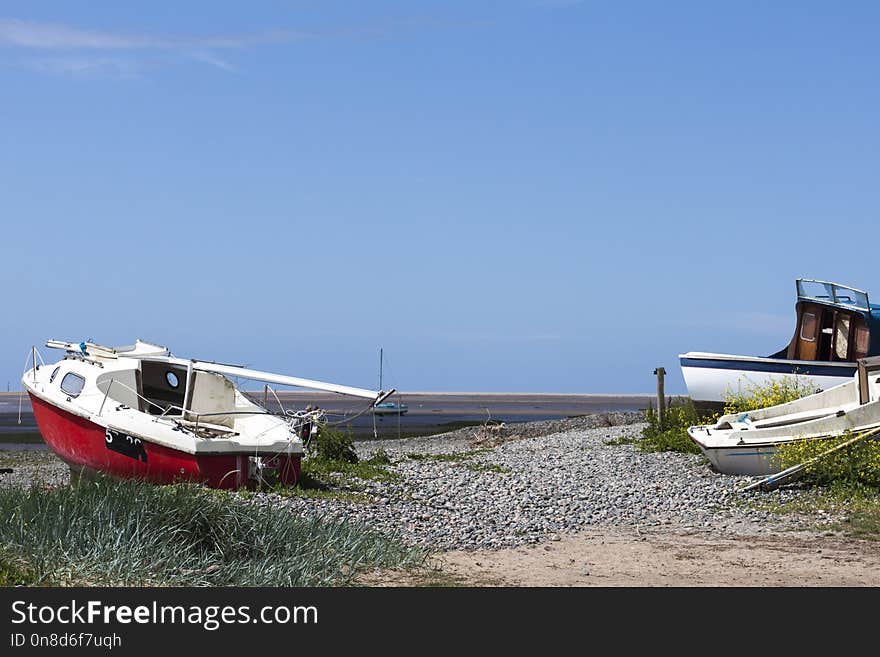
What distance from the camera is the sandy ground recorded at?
11.4 meters

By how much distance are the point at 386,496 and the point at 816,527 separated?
21.7 feet

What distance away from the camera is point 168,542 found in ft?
35.3

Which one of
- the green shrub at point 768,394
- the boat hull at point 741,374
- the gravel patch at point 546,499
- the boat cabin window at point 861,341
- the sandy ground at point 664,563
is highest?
the boat cabin window at point 861,341

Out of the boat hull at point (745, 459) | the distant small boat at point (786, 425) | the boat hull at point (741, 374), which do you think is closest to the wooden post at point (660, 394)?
the boat hull at point (741, 374)

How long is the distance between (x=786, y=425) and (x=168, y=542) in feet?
42.4

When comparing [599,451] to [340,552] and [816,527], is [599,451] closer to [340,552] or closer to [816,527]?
[816,527]

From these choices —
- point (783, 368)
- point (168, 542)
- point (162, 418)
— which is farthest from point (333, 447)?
point (168, 542)

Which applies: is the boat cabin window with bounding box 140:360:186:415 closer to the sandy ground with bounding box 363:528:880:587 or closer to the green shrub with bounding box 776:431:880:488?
the sandy ground with bounding box 363:528:880:587

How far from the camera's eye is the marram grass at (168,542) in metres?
9.76

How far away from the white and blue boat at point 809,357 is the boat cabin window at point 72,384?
46.9ft

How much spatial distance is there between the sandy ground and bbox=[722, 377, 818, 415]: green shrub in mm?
8354

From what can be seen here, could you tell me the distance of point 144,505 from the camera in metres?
11.1

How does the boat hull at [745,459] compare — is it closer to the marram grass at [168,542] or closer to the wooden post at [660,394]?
the wooden post at [660,394]

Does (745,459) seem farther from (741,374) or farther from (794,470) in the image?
(741,374)
